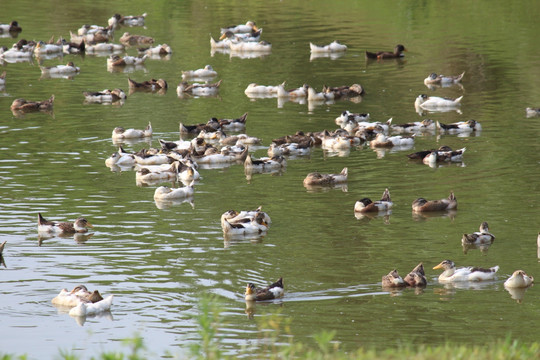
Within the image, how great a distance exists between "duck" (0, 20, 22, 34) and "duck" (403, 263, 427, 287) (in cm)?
4316

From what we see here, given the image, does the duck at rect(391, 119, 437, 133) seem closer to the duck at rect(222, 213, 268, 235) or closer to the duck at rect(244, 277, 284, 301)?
the duck at rect(222, 213, 268, 235)

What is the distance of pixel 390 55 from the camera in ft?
149

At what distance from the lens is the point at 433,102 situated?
35625mm

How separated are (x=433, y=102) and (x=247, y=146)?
9.03 meters

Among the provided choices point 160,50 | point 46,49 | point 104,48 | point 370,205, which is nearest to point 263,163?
point 370,205

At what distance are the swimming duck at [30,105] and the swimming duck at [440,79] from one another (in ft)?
49.4

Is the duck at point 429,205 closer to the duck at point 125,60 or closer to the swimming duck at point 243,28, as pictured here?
the duck at point 125,60

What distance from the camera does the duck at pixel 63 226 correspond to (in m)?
21.5

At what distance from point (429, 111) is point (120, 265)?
18607 mm

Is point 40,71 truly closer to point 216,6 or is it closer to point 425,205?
point 216,6

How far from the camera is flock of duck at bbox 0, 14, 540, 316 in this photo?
1820 cm

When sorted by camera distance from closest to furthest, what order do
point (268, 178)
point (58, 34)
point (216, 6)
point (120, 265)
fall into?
1. point (120, 265)
2. point (268, 178)
3. point (58, 34)
4. point (216, 6)

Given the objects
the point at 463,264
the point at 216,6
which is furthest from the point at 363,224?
the point at 216,6

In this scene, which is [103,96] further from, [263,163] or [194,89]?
[263,163]
